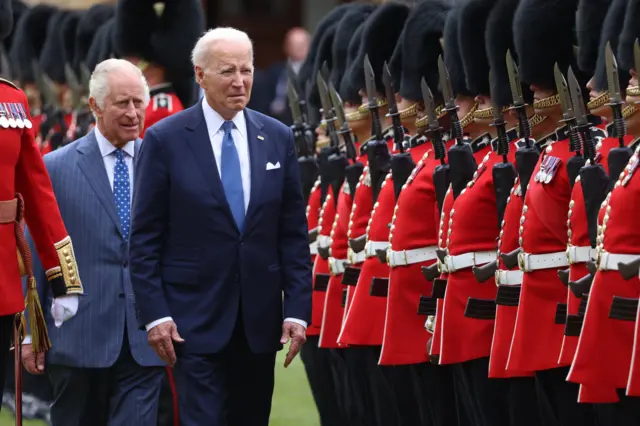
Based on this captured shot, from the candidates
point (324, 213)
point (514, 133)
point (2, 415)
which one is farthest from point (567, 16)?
point (2, 415)

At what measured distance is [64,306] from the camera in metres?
6.67

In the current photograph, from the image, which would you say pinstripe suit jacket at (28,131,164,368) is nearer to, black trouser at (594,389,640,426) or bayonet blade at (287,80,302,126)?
black trouser at (594,389,640,426)

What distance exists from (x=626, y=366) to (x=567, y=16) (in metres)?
1.69

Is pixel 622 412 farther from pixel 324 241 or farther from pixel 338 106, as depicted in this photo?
pixel 324 241

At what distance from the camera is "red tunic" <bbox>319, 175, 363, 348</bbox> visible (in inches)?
349

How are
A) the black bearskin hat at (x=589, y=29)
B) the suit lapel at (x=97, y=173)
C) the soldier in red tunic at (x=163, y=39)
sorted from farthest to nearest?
the soldier in red tunic at (x=163, y=39) → the suit lapel at (x=97, y=173) → the black bearskin hat at (x=589, y=29)

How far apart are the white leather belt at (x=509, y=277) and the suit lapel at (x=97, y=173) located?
56.2 inches

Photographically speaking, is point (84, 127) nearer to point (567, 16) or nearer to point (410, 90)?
point (410, 90)

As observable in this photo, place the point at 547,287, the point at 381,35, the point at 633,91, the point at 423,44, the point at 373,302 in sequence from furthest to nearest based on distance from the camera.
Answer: the point at 381,35
the point at 423,44
the point at 373,302
the point at 547,287
the point at 633,91

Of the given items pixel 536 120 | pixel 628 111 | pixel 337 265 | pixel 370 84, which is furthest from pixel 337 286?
pixel 628 111

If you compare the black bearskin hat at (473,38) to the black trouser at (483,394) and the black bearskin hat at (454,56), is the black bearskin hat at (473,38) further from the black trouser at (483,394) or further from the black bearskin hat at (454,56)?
the black trouser at (483,394)

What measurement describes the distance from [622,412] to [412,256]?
5.90 ft

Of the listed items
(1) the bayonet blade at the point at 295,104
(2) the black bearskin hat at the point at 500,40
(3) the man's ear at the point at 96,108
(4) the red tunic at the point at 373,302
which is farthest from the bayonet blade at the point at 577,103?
(1) the bayonet blade at the point at 295,104

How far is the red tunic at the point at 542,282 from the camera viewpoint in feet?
22.5
